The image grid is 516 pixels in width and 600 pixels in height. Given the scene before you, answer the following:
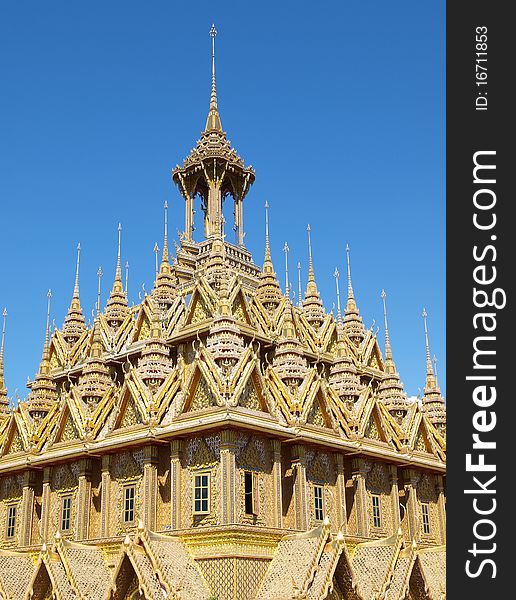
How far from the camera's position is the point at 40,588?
23141 millimetres

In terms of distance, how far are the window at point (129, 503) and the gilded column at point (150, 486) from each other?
3.02 feet

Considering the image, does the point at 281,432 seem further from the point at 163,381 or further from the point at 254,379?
the point at 163,381

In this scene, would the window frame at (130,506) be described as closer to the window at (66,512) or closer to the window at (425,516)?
the window at (66,512)

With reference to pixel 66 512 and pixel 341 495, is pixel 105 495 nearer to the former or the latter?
pixel 66 512

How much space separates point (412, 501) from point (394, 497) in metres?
1.47

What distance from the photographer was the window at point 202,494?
22922 millimetres

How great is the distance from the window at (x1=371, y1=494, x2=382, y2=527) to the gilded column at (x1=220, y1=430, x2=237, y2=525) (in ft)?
25.9

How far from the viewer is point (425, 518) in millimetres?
31281

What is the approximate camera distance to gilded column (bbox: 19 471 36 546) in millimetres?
28328

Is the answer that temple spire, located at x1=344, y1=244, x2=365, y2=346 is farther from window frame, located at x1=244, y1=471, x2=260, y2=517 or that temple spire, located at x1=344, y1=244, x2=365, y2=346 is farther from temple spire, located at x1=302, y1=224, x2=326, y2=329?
window frame, located at x1=244, y1=471, x2=260, y2=517

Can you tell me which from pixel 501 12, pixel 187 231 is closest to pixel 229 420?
pixel 501 12

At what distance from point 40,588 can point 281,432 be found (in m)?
8.21

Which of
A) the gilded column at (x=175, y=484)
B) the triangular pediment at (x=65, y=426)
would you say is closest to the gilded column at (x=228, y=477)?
the gilded column at (x=175, y=484)

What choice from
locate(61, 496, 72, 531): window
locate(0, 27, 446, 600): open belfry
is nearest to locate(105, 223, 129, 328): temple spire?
locate(0, 27, 446, 600): open belfry
